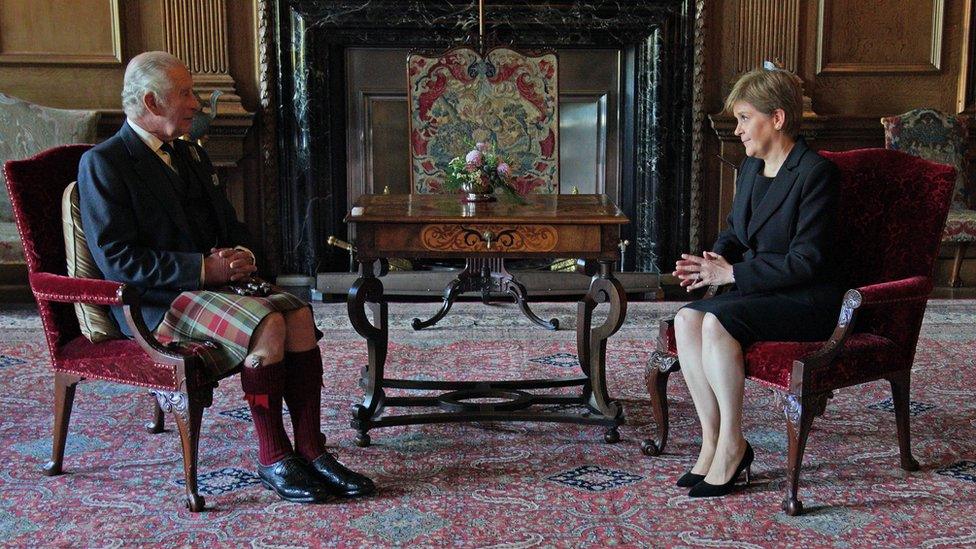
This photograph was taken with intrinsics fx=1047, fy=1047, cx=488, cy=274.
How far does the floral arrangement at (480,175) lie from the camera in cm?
371

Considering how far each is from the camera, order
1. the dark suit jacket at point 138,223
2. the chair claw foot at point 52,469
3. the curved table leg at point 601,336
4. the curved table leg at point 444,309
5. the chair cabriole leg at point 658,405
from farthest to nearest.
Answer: the curved table leg at point 444,309
the curved table leg at point 601,336
the chair cabriole leg at point 658,405
the chair claw foot at point 52,469
the dark suit jacket at point 138,223

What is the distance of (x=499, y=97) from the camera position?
491 cm

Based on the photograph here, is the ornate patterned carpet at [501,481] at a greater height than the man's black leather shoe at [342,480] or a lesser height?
lesser

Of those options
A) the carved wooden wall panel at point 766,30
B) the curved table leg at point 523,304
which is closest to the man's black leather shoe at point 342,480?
the curved table leg at point 523,304

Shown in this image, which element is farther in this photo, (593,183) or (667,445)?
(593,183)

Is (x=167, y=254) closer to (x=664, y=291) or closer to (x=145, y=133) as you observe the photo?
(x=145, y=133)

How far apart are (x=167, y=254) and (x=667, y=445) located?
1640mm

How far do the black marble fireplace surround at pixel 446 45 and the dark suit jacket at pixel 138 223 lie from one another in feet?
10.4

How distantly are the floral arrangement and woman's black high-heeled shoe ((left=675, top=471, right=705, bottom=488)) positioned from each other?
1252 millimetres

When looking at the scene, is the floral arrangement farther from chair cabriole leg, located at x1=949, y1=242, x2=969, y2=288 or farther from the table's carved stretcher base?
chair cabriole leg, located at x1=949, y1=242, x2=969, y2=288

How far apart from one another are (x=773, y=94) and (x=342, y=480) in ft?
5.36

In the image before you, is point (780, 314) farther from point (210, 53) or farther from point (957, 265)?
point (210, 53)

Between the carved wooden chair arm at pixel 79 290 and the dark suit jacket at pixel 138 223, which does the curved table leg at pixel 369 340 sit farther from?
the carved wooden chair arm at pixel 79 290

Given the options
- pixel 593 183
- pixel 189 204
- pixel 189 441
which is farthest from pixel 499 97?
pixel 189 441
